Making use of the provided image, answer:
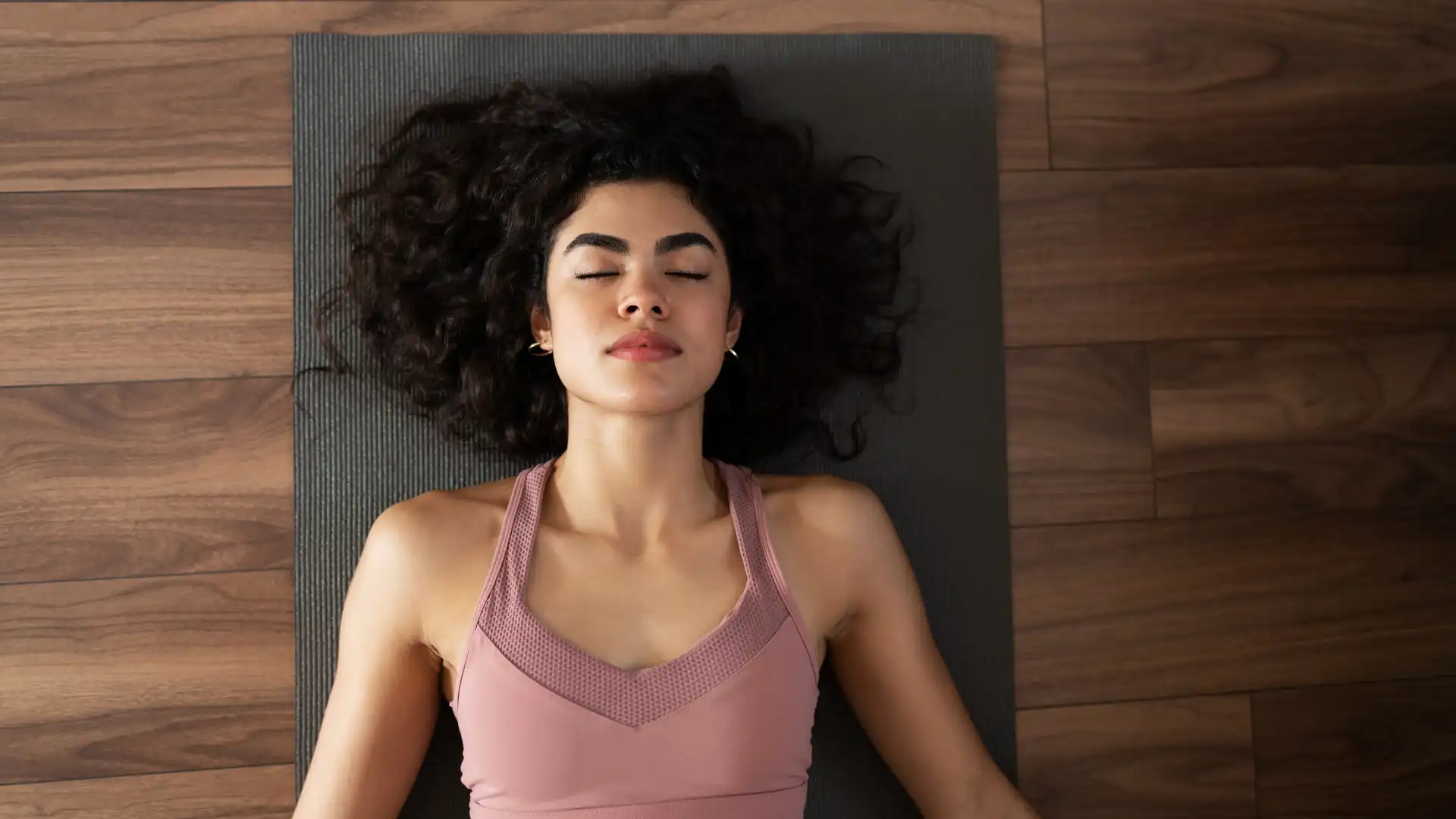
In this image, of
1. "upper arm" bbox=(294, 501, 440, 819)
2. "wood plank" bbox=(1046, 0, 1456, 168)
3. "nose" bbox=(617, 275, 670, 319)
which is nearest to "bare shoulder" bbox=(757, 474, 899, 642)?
"nose" bbox=(617, 275, 670, 319)

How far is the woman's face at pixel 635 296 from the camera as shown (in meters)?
1.13

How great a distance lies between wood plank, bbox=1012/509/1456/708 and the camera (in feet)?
4.73

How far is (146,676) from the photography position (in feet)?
4.26

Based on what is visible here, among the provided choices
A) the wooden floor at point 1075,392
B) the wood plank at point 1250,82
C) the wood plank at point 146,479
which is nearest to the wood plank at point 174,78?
the wooden floor at point 1075,392

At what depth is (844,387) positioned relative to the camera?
1400 millimetres

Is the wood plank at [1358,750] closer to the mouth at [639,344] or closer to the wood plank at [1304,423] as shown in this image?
the wood plank at [1304,423]

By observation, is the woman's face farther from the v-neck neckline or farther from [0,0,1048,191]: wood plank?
[0,0,1048,191]: wood plank

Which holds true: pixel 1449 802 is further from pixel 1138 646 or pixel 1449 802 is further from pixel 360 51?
pixel 360 51

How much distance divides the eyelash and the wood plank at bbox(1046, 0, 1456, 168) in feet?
1.82

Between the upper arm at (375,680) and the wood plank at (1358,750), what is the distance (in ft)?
3.44

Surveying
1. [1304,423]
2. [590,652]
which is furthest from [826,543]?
[1304,423]

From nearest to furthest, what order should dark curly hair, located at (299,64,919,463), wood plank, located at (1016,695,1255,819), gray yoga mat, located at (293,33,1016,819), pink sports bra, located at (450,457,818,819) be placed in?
pink sports bra, located at (450,457,818,819) → dark curly hair, located at (299,64,919,463) → gray yoga mat, located at (293,33,1016,819) → wood plank, located at (1016,695,1255,819)

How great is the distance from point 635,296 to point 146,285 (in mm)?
600

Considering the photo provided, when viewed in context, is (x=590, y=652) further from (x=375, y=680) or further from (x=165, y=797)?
(x=165, y=797)
